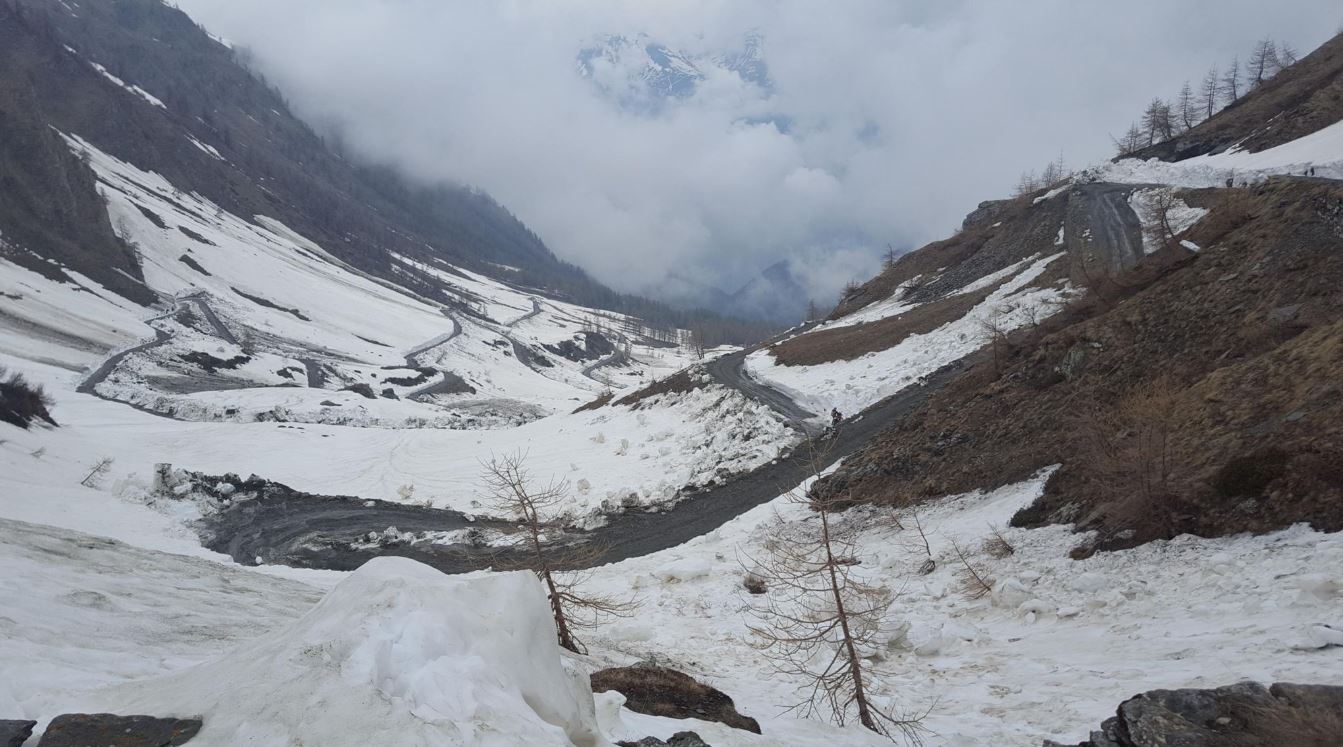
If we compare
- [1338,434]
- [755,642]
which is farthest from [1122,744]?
[755,642]

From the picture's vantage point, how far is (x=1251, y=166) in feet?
126

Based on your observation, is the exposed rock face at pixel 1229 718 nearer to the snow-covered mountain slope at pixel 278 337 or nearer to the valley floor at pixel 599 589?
the valley floor at pixel 599 589

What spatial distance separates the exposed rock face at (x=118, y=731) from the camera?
18.6 feet

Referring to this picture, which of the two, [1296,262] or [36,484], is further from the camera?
[36,484]

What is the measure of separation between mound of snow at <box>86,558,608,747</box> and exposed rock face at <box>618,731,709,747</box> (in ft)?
1.96

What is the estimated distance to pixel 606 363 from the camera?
14738 centimetres

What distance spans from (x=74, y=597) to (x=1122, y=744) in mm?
16577

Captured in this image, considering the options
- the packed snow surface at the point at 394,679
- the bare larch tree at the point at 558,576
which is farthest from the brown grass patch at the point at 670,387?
the packed snow surface at the point at 394,679

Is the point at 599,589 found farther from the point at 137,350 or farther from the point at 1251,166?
the point at 137,350

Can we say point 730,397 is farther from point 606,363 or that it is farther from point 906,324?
point 606,363

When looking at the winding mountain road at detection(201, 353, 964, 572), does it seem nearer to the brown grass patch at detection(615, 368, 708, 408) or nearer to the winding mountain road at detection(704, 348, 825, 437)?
the winding mountain road at detection(704, 348, 825, 437)

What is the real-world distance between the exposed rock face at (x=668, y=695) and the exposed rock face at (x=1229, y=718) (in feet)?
16.1

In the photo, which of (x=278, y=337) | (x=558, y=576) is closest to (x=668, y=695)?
(x=558, y=576)

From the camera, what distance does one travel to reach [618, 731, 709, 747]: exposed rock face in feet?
25.6
